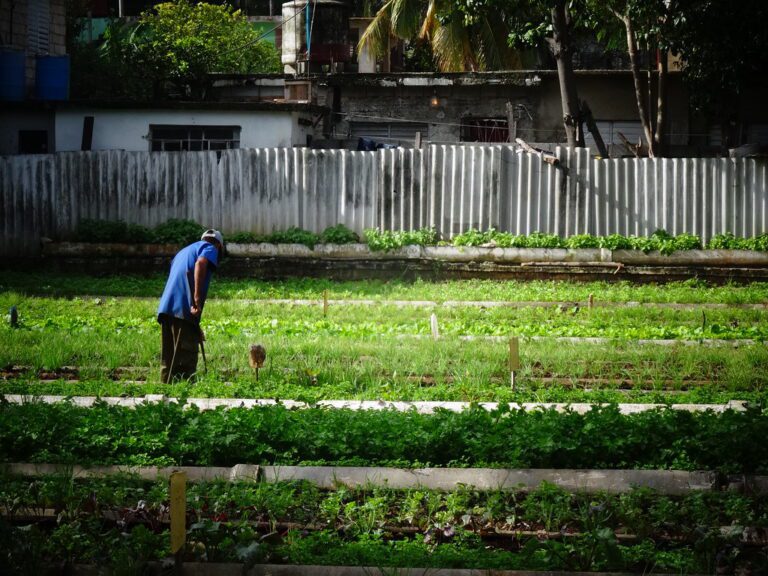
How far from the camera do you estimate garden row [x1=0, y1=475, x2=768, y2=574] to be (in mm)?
7215

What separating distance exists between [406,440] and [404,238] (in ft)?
46.5

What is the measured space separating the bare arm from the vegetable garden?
898 mm

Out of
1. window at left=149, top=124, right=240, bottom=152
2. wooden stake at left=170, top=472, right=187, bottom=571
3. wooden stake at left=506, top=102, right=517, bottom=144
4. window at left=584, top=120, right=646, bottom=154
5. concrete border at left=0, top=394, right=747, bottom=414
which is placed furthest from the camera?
window at left=584, top=120, right=646, bottom=154

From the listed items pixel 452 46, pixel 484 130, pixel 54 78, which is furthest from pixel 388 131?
pixel 54 78

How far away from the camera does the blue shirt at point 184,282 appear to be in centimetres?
1286

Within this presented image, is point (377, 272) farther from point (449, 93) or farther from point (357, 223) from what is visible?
point (449, 93)

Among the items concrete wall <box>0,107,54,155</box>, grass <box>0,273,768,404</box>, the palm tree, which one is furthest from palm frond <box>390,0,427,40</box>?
grass <box>0,273,768,404</box>

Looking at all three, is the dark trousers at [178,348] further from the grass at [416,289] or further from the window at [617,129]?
the window at [617,129]

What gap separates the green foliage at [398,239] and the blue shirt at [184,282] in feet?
34.4

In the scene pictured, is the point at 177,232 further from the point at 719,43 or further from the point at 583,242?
the point at 719,43

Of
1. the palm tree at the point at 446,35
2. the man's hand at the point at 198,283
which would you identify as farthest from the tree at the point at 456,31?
the man's hand at the point at 198,283

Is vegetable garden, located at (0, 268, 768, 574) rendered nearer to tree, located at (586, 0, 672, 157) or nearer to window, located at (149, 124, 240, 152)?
tree, located at (586, 0, 672, 157)

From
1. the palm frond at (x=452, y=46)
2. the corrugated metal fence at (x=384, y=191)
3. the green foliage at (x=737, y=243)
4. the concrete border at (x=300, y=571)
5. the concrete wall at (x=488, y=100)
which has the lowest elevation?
the concrete border at (x=300, y=571)

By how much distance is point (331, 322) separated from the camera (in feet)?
55.9
